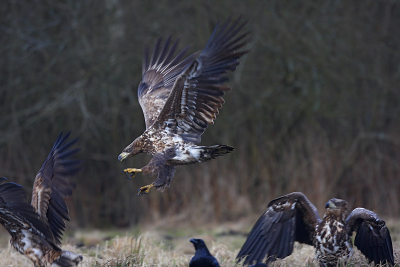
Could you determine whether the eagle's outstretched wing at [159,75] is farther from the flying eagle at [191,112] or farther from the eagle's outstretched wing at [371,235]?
the eagle's outstretched wing at [371,235]

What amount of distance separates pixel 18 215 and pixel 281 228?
244 centimetres

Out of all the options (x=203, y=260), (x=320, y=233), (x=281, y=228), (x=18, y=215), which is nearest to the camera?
(x=203, y=260)

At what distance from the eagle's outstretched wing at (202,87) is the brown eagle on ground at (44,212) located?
1.25 meters

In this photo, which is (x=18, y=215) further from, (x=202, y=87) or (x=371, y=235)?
(x=371, y=235)

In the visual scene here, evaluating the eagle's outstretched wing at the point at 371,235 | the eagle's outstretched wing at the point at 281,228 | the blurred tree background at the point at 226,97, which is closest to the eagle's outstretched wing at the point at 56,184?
the eagle's outstretched wing at the point at 281,228

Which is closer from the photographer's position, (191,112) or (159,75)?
(191,112)

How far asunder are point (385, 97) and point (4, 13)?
804cm

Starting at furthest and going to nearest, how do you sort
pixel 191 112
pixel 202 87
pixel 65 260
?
pixel 191 112
pixel 202 87
pixel 65 260

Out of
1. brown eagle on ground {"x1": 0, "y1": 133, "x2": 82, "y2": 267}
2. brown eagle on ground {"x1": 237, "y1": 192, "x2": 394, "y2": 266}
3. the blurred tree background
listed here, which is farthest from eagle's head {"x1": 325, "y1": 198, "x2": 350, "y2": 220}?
the blurred tree background

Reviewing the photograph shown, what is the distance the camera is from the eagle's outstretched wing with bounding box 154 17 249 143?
19.0ft

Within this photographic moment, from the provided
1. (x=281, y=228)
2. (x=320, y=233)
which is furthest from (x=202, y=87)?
(x=320, y=233)

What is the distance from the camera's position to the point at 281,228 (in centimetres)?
555

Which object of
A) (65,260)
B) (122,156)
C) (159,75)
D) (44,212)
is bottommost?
(65,260)

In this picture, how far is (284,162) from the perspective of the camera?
1167 cm
